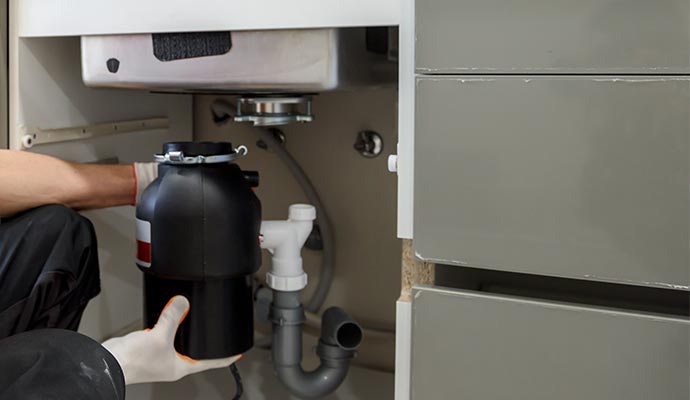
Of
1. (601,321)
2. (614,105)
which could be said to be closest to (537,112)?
(614,105)

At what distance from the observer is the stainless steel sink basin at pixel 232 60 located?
98 cm

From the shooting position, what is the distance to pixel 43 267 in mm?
964

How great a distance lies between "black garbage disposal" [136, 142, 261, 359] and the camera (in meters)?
0.96

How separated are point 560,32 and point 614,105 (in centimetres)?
9

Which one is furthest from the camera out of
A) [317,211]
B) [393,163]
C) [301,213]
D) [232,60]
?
[317,211]

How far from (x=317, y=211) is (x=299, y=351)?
390mm

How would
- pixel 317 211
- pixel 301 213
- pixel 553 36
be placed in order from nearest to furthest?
pixel 553 36 < pixel 301 213 < pixel 317 211

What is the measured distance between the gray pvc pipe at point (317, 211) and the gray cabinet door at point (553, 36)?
0.72 metres

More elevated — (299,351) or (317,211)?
(317,211)

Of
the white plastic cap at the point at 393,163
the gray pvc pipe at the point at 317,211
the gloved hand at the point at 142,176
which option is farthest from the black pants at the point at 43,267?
the gray pvc pipe at the point at 317,211

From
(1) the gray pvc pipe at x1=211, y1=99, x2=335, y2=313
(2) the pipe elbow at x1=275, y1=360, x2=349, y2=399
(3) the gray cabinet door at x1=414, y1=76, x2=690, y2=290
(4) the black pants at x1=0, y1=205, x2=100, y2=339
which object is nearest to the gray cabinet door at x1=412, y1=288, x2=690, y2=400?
(3) the gray cabinet door at x1=414, y1=76, x2=690, y2=290

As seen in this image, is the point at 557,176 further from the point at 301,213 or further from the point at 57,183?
the point at 57,183

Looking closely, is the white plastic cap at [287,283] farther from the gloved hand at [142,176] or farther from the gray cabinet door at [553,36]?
the gray cabinet door at [553,36]

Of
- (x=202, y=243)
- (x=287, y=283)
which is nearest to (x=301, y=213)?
(x=287, y=283)
